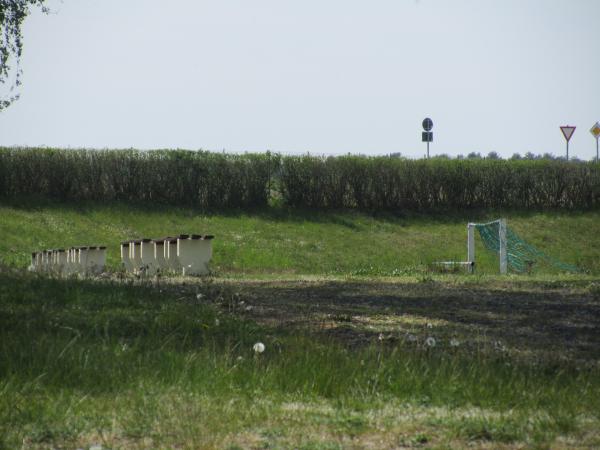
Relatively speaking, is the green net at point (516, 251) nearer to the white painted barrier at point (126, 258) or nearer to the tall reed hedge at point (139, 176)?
the white painted barrier at point (126, 258)

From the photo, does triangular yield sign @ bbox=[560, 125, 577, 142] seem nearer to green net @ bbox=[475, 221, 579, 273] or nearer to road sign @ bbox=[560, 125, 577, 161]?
road sign @ bbox=[560, 125, 577, 161]

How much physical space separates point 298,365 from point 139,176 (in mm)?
32029

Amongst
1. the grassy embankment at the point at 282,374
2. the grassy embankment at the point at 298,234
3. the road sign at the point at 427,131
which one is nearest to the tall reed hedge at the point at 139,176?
the grassy embankment at the point at 298,234

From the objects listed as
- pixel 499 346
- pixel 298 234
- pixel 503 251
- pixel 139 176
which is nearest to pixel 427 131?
pixel 298 234

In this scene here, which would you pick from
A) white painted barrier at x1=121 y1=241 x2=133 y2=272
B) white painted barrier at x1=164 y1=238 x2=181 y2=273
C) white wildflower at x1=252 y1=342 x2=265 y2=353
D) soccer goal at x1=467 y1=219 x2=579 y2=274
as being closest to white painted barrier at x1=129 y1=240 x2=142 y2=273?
white painted barrier at x1=121 y1=241 x2=133 y2=272

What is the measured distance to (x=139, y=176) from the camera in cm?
3900

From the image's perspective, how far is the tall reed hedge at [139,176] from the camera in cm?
3828

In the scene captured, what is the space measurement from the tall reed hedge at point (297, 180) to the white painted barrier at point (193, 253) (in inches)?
682

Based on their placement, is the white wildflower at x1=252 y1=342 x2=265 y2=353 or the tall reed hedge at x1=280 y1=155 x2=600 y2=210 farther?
the tall reed hedge at x1=280 y1=155 x2=600 y2=210

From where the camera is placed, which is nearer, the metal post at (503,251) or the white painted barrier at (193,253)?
the white painted barrier at (193,253)

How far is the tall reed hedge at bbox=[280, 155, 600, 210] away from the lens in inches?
1613

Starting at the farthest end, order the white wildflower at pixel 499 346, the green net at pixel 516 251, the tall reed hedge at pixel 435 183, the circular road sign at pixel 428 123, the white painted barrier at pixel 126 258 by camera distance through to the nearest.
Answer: the circular road sign at pixel 428 123
the tall reed hedge at pixel 435 183
the green net at pixel 516 251
the white painted barrier at pixel 126 258
the white wildflower at pixel 499 346

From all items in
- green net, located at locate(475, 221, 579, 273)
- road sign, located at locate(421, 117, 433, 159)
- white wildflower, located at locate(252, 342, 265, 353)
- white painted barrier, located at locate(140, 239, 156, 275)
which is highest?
road sign, located at locate(421, 117, 433, 159)

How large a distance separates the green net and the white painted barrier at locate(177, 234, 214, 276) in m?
9.74
